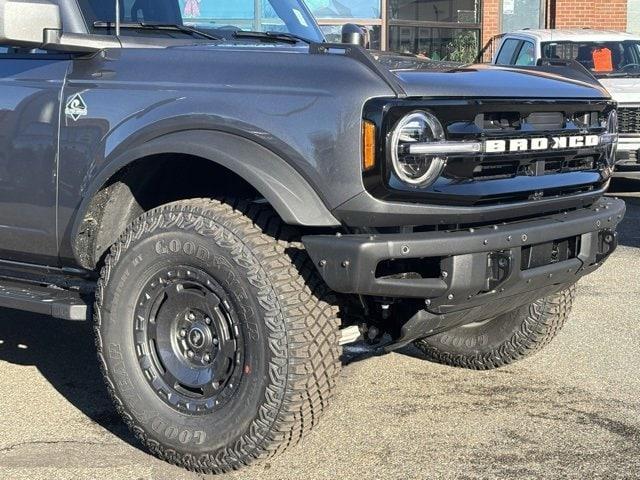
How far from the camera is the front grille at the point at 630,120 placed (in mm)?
10734

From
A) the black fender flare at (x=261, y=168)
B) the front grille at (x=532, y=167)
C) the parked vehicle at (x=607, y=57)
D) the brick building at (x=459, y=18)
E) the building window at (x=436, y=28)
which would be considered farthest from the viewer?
the building window at (x=436, y=28)

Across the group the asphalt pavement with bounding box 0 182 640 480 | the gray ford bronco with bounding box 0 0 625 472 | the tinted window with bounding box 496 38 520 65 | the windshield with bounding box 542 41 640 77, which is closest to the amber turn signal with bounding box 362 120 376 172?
the gray ford bronco with bounding box 0 0 625 472

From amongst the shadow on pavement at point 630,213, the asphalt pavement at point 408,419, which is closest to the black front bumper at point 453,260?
the asphalt pavement at point 408,419

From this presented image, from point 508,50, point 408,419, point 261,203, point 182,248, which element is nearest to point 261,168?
point 261,203

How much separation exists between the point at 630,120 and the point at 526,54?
6.45 ft

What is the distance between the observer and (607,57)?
11.9 meters

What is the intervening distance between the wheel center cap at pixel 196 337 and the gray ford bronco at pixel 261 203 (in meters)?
0.01

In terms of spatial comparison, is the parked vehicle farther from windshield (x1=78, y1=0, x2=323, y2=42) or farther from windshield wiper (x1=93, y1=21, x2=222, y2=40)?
windshield wiper (x1=93, y1=21, x2=222, y2=40)

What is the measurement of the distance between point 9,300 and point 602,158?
2.49 meters

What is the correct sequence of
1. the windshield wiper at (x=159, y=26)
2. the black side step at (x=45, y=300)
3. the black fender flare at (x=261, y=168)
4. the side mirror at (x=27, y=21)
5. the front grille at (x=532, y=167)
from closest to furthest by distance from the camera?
the black fender flare at (x=261, y=168), the front grille at (x=532, y=167), the side mirror at (x=27, y=21), the black side step at (x=45, y=300), the windshield wiper at (x=159, y=26)

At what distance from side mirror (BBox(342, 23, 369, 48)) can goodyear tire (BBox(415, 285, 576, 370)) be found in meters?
1.41

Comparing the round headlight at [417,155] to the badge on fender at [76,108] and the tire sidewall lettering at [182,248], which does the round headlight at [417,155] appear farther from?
the badge on fender at [76,108]

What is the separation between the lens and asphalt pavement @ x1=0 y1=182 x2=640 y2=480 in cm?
378

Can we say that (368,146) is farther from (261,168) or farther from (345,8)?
(345,8)
